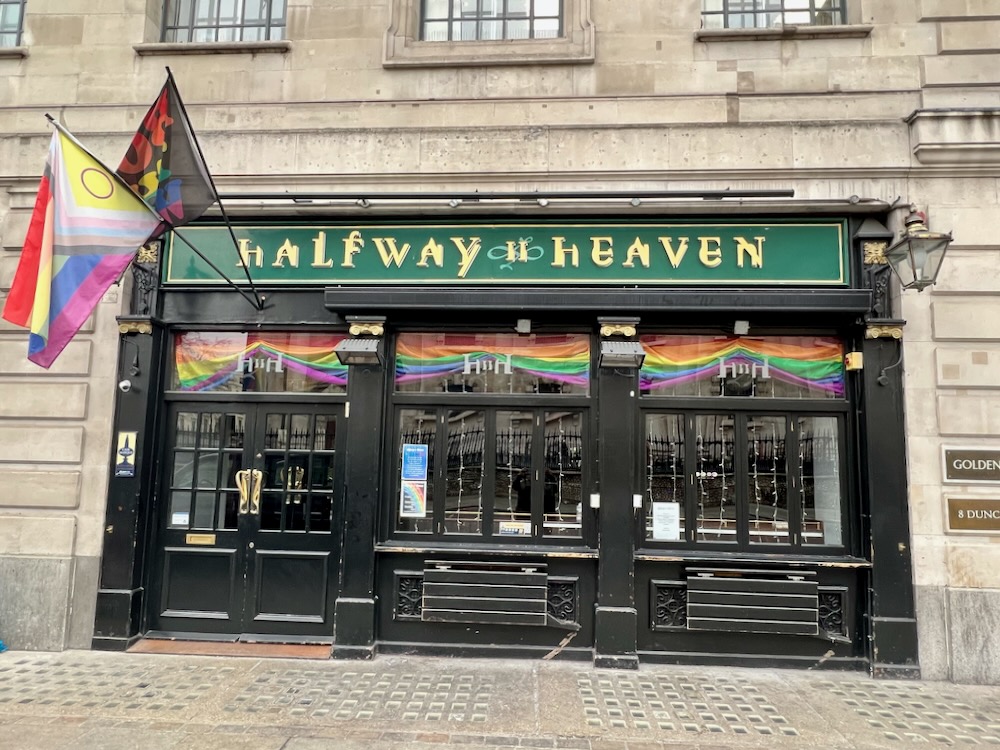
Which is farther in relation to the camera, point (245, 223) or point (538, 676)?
point (245, 223)

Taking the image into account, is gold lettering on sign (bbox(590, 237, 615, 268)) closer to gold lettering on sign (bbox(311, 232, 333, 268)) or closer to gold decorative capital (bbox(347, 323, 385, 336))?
gold decorative capital (bbox(347, 323, 385, 336))

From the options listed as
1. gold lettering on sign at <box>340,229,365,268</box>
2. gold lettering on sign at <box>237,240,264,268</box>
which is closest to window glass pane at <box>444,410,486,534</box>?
gold lettering on sign at <box>340,229,365,268</box>

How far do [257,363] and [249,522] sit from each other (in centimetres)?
179

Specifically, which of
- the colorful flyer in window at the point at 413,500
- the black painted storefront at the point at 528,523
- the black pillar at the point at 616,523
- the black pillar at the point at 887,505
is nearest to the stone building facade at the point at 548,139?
the black pillar at the point at 887,505

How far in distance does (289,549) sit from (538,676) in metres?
3.01

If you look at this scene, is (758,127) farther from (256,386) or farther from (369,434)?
(256,386)

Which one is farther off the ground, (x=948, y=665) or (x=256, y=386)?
(x=256, y=386)

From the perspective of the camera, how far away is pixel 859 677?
20.4 feet

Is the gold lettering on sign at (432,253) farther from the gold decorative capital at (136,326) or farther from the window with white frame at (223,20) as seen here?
the window with white frame at (223,20)

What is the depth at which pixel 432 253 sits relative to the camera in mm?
7043

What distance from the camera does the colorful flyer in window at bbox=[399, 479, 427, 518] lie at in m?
6.93

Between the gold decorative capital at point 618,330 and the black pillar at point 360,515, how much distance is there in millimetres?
2463

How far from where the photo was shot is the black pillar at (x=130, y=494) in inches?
264

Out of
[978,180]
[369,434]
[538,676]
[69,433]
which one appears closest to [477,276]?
[369,434]
